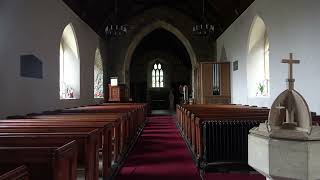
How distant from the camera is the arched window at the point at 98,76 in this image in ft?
42.5

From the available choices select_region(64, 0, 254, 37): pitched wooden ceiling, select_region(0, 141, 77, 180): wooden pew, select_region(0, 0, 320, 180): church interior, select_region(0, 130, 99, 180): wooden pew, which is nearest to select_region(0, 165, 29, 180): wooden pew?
select_region(0, 0, 320, 180): church interior

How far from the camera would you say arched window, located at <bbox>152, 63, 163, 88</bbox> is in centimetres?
2239

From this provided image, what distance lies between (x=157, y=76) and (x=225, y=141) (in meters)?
18.2

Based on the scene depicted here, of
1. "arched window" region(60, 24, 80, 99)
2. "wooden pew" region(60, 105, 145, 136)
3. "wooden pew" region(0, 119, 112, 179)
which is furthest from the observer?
"arched window" region(60, 24, 80, 99)

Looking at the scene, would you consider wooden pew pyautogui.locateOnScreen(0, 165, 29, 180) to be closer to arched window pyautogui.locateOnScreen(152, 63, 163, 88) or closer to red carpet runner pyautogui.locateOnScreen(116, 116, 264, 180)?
red carpet runner pyautogui.locateOnScreen(116, 116, 264, 180)

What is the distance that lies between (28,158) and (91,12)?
33.4ft

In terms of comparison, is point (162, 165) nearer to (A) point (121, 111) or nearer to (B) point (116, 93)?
(A) point (121, 111)

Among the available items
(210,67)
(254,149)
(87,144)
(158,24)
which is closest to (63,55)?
(210,67)

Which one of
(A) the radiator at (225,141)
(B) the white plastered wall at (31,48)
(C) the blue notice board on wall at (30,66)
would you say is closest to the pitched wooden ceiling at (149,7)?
(B) the white plastered wall at (31,48)

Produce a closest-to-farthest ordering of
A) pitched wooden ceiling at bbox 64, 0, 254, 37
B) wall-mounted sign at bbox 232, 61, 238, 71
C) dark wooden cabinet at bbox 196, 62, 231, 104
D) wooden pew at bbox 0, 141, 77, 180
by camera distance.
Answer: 1. wooden pew at bbox 0, 141, 77, 180
2. pitched wooden ceiling at bbox 64, 0, 254, 37
3. wall-mounted sign at bbox 232, 61, 238, 71
4. dark wooden cabinet at bbox 196, 62, 231, 104

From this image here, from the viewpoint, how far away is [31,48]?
6598 millimetres

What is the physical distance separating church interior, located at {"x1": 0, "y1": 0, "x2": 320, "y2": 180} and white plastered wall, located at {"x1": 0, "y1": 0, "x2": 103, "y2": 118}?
2cm

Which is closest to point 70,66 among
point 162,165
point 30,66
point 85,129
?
point 30,66

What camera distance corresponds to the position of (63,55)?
9.75 m
